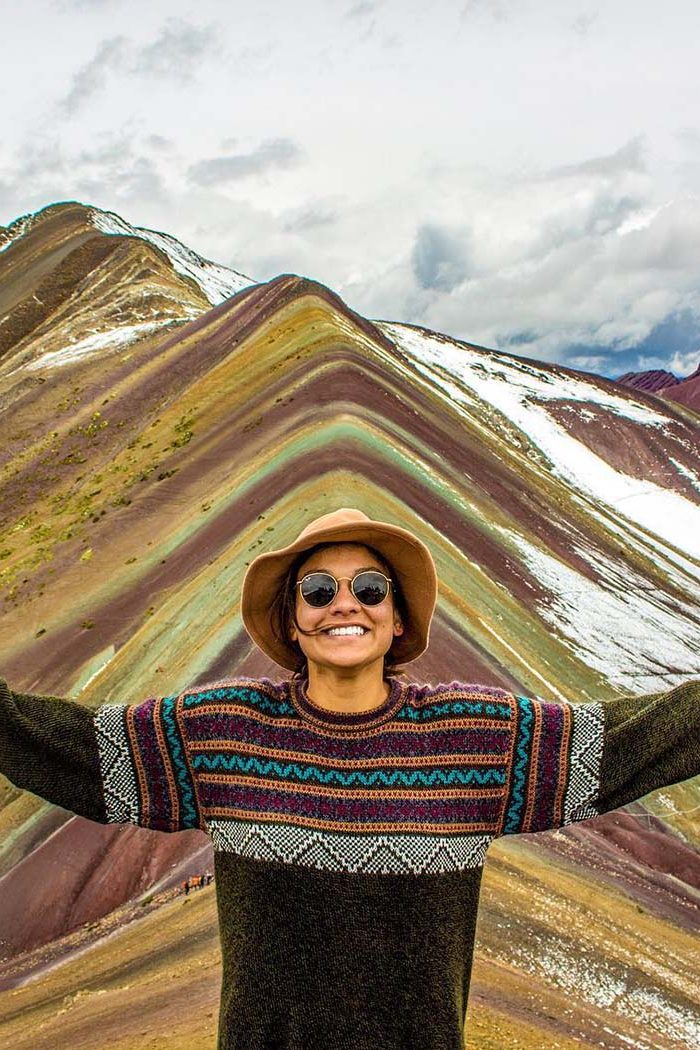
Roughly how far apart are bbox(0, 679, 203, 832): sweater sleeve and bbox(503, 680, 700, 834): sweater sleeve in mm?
1209

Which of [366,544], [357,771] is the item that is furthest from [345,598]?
[357,771]

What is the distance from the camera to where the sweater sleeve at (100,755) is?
3.12m

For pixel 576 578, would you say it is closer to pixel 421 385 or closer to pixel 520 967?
pixel 421 385

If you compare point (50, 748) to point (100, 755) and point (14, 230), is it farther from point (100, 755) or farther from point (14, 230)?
point (14, 230)

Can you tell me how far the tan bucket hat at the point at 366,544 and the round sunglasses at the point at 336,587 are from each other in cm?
13

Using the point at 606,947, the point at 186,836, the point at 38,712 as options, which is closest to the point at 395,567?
the point at 38,712

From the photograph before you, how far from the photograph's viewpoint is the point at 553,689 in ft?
63.2

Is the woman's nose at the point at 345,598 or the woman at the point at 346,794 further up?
the woman's nose at the point at 345,598

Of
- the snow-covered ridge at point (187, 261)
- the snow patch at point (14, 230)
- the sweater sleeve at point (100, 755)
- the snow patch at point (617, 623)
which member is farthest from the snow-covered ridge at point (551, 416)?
the sweater sleeve at point (100, 755)

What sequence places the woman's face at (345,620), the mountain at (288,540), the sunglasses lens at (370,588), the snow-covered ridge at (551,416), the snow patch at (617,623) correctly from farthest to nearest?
the snow-covered ridge at (551,416)
the snow patch at (617,623)
the mountain at (288,540)
the sunglasses lens at (370,588)
the woman's face at (345,620)

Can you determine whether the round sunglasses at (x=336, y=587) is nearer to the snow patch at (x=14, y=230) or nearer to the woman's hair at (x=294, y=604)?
the woman's hair at (x=294, y=604)

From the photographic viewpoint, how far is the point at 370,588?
11.1 ft

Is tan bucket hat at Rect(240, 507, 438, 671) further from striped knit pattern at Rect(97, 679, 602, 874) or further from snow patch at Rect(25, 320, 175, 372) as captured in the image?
snow patch at Rect(25, 320, 175, 372)

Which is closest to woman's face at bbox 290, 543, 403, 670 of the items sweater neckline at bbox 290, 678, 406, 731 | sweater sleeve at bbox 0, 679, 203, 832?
sweater neckline at bbox 290, 678, 406, 731
